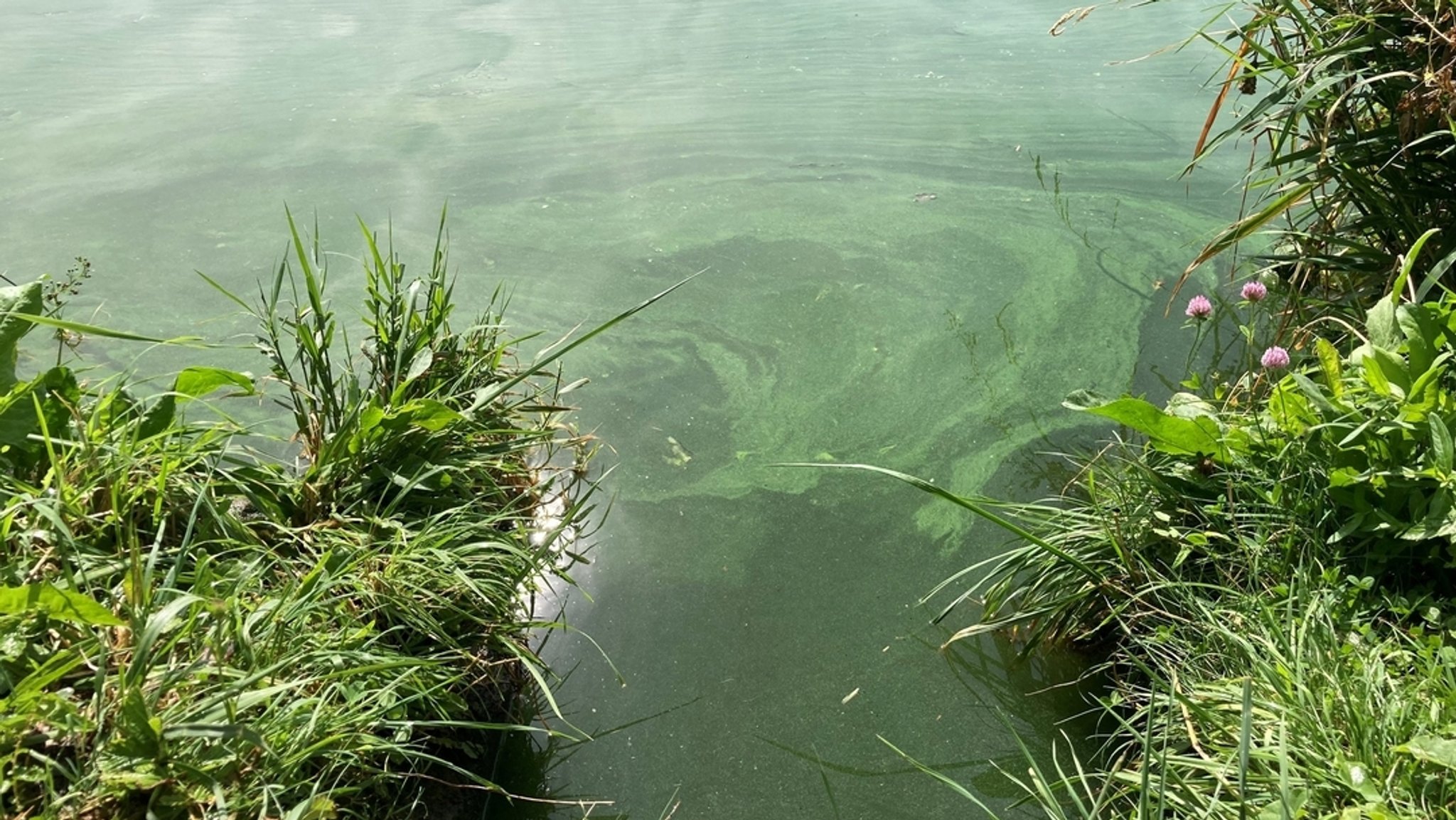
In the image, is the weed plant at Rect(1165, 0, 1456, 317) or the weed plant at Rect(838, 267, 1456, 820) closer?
the weed plant at Rect(838, 267, 1456, 820)

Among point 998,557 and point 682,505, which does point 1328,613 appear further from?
point 682,505

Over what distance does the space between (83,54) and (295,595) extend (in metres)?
2.96

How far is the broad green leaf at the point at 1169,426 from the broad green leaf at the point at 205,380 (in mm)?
1017

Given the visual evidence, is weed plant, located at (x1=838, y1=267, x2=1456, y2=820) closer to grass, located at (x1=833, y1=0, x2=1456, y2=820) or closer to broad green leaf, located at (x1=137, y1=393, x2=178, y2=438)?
grass, located at (x1=833, y1=0, x2=1456, y2=820)

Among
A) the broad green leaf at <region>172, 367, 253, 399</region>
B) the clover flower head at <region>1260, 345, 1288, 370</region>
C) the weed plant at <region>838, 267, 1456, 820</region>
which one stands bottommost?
the weed plant at <region>838, 267, 1456, 820</region>

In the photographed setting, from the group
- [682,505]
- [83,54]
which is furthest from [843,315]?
[83,54]

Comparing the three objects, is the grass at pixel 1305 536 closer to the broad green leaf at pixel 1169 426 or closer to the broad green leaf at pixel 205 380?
the broad green leaf at pixel 1169 426

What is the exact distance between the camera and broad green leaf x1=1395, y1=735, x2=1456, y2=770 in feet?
3.05

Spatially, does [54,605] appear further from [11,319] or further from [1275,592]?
[1275,592]

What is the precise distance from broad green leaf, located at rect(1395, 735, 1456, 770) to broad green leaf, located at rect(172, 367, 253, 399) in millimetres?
1279

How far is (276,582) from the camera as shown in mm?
1261

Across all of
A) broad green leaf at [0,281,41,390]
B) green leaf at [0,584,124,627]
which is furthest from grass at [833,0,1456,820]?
broad green leaf at [0,281,41,390]

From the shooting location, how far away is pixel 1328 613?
1177 millimetres

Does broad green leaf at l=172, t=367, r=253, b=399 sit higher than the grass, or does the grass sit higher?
broad green leaf at l=172, t=367, r=253, b=399
